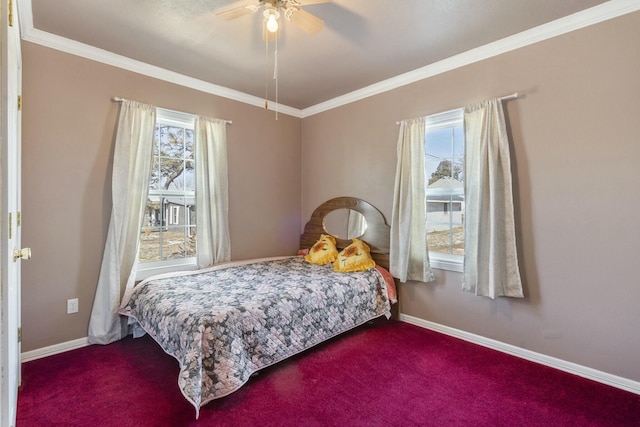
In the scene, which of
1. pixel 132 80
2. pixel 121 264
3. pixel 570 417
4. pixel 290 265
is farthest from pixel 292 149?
pixel 570 417

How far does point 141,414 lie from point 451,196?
9.46ft

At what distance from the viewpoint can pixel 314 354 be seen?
8.26 ft

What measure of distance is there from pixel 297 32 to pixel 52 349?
315cm

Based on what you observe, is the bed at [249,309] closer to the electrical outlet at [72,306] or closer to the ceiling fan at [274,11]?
the electrical outlet at [72,306]

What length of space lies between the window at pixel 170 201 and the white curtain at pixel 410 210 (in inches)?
83.4

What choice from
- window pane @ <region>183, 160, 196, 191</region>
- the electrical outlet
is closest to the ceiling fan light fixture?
window pane @ <region>183, 160, 196, 191</region>

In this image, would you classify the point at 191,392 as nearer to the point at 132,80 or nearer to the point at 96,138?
the point at 96,138

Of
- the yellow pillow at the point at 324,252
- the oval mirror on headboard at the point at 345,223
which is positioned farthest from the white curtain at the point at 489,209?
the yellow pillow at the point at 324,252

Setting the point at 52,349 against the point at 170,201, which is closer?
the point at 52,349

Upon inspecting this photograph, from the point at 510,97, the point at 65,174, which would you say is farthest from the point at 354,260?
the point at 65,174

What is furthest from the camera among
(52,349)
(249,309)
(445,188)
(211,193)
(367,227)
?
(367,227)

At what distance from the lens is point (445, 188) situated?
303 cm

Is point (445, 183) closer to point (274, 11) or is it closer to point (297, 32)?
point (297, 32)

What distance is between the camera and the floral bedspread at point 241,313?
6.05 ft
